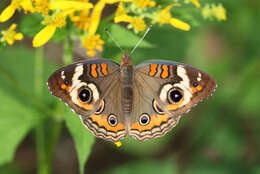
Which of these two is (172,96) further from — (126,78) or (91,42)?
(91,42)

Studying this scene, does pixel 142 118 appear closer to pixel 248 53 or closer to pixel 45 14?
pixel 45 14

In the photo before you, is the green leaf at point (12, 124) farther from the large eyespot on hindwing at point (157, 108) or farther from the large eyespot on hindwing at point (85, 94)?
the large eyespot on hindwing at point (157, 108)

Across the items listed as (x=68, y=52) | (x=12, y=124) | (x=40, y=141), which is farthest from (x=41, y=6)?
(x=40, y=141)

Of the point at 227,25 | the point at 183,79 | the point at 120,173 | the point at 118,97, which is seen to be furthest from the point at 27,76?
the point at 227,25

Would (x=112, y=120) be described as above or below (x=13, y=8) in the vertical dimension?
below

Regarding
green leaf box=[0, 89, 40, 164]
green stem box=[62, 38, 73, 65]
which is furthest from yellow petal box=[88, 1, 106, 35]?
green leaf box=[0, 89, 40, 164]

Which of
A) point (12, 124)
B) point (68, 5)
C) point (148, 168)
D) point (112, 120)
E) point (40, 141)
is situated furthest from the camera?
point (148, 168)
